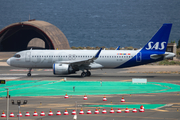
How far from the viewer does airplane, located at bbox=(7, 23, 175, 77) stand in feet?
153

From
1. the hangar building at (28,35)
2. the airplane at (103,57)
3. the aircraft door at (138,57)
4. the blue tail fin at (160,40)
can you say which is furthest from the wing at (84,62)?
the hangar building at (28,35)

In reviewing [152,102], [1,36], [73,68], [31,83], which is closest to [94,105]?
[152,102]

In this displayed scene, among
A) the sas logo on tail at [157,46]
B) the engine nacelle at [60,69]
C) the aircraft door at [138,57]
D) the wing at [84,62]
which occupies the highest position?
the sas logo on tail at [157,46]

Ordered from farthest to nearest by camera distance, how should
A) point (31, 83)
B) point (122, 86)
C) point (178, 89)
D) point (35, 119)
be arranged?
point (31, 83) → point (122, 86) → point (178, 89) → point (35, 119)

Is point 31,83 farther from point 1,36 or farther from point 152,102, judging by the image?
point 1,36

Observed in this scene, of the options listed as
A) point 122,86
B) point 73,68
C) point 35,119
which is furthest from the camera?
point 73,68

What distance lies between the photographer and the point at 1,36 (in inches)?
3703

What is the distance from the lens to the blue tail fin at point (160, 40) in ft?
153

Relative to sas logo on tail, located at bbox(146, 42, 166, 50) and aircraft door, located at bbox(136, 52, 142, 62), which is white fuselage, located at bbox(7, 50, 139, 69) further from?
sas logo on tail, located at bbox(146, 42, 166, 50)

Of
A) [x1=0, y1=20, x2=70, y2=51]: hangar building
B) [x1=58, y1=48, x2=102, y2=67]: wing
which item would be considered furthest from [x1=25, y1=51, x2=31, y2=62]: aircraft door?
[x1=0, y1=20, x2=70, y2=51]: hangar building

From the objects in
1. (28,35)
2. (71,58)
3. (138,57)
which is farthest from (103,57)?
(28,35)

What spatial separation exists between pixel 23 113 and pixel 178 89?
773 inches

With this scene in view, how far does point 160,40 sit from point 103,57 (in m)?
9.11

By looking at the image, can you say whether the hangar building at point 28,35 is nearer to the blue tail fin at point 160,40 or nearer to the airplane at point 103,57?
the airplane at point 103,57
